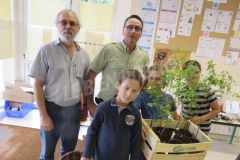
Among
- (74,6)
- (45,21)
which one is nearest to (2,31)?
(45,21)

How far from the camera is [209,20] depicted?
7.93 feet

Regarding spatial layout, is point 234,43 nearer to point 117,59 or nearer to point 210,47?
point 210,47

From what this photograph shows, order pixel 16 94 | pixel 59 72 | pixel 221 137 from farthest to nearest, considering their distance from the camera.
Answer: pixel 221 137
pixel 16 94
pixel 59 72

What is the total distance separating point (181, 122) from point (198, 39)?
1.78m

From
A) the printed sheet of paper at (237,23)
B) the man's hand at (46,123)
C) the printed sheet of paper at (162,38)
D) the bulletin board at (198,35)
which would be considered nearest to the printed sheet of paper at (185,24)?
the bulletin board at (198,35)

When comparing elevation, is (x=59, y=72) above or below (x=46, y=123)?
above

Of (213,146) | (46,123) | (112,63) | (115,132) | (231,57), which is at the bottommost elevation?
(213,146)

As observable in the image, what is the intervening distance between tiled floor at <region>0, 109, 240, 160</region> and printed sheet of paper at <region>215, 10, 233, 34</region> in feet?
5.86

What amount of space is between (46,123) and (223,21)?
8.60 ft

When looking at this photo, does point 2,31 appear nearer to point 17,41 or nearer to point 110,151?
point 17,41

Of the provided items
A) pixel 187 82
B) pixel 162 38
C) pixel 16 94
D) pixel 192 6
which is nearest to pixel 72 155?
pixel 187 82

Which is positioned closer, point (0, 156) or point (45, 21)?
point (0, 156)

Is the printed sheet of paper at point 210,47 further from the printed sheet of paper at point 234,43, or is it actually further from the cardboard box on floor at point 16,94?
the cardboard box on floor at point 16,94

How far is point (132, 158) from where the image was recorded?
43.7 inches
